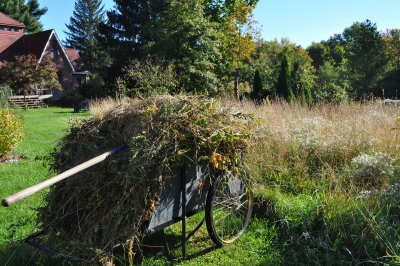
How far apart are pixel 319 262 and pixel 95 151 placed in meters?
2.20

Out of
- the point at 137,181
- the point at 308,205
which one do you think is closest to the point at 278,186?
the point at 308,205

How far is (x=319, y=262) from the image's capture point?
10.2 feet

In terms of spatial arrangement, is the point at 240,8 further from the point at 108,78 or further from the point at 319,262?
the point at 319,262

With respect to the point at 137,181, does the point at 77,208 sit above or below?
below

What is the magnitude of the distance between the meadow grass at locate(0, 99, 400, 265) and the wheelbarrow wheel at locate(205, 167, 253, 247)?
146 millimetres

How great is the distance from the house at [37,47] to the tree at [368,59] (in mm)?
25516

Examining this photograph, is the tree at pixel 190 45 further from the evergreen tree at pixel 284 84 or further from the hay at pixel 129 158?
the hay at pixel 129 158

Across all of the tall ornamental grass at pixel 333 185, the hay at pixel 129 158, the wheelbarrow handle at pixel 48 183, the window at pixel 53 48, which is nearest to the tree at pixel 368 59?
the tall ornamental grass at pixel 333 185

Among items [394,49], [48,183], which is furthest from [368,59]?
[48,183]

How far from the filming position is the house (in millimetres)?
33031

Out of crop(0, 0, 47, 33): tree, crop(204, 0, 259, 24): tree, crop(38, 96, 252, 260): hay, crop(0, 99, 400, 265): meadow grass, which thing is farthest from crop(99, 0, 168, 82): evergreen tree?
crop(38, 96, 252, 260): hay

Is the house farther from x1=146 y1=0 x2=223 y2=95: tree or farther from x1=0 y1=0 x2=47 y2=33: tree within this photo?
x1=146 y1=0 x2=223 y2=95: tree

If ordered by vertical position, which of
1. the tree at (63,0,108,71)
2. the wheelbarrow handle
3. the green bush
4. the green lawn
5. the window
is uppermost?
the tree at (63,0,108,71)

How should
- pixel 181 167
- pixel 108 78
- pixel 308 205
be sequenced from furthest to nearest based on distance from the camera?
1. pixel 108 78
2. pixel 308 205
3. pixel 181 167
